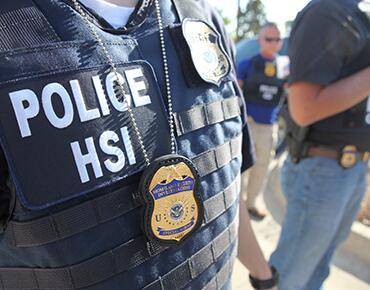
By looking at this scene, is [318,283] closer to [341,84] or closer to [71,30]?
[341,84]

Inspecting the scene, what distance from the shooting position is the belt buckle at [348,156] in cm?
190

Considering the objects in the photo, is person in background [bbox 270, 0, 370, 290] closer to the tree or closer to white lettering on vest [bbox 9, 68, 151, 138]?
white lettering on vest [bbox 9, 68, 151, 138]

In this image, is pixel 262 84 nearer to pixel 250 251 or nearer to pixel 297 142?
pixel 297 142

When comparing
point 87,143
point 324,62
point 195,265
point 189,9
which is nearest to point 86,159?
point 87,143

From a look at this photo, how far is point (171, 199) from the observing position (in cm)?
79

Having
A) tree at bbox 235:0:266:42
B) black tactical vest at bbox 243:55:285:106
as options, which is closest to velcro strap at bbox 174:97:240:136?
black tactical vest at bbox 243:55:285:106

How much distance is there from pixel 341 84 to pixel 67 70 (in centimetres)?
134

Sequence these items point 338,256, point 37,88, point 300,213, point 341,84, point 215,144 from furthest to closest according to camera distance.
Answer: point 338,256 < point 300,213 < point 341,84 < point 215,144 < point 37,88

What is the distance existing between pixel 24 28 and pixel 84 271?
42 cm

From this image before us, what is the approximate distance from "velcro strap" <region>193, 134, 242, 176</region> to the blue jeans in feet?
3.58

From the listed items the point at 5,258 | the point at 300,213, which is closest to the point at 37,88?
the point at 5,258

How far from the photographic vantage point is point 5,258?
0.73 m

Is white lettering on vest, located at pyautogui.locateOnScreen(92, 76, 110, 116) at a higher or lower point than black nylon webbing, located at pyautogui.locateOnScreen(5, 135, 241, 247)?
higher

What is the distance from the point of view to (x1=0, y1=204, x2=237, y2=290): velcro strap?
70cm
